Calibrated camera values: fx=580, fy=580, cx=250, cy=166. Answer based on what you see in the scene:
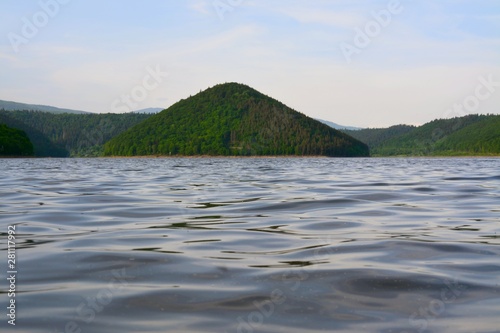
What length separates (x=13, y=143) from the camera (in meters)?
149

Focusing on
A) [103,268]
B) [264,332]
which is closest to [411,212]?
[103,268]

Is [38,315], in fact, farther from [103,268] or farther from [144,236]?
[144,236]

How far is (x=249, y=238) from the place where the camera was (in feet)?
35.1

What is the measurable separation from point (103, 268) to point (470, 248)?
5.78 meters
